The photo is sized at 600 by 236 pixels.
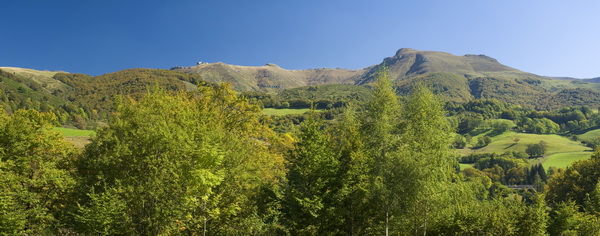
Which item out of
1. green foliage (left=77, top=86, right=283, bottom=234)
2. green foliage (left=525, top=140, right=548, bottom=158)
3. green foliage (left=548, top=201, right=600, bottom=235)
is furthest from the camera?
green foliage (left=525, top=140, right=548, bottom=158)

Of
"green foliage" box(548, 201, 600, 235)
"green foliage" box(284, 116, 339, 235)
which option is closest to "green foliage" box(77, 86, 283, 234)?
"green foliage" box(284, 116, 339, 235)

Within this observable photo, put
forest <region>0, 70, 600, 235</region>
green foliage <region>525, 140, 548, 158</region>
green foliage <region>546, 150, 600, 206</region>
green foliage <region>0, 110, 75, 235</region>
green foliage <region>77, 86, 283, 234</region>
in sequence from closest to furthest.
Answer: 1. green foliage <region>77, 86, 283, 234</region>
2. forest <region>0, 70, 600, 235</region>
3. green foliage <region>0, 110, 75, 235</region>
4. green foliage <region>546, 150, 600, 206</region>
5. green foliage <region>525, 140, 548, 158</region>

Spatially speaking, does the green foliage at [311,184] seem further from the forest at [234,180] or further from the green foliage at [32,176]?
the green foliage at [32,176]

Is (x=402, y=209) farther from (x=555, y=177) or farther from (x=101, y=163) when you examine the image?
(x=555, y=177)

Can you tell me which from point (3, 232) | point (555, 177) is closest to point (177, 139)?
point (3, 232)

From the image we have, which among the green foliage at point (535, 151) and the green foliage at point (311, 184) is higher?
the green foliage at point (311, 184)

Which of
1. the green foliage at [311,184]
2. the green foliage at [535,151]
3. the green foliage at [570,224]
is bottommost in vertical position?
the green foliage at [535,151]

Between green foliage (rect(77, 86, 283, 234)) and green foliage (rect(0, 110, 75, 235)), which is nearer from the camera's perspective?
green foliage (rect(77, 86, 283, 234))

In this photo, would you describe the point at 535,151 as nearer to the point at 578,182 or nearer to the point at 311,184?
the point at 578,182

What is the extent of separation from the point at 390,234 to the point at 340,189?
20.0 ft

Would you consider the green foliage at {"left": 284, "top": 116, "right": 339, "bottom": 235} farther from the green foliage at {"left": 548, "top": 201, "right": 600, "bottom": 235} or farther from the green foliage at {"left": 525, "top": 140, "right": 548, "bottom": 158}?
the green foliage at {"left": 525, "top": 140, "right": 548, "bottom": 158}

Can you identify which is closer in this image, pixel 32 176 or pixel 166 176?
pixel 166 176

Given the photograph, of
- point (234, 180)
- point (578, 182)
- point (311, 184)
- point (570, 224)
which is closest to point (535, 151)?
point (578, 182)

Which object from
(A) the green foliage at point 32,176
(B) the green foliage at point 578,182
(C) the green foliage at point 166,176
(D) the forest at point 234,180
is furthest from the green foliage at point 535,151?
(A) the green foliage at point 32,176
